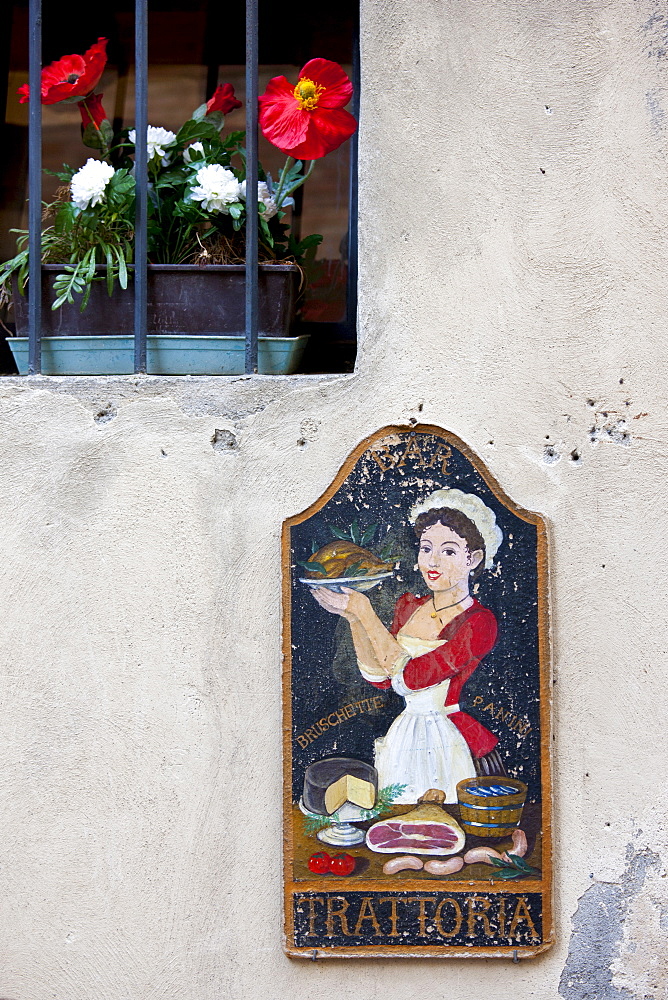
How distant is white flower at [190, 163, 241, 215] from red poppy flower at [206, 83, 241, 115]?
10.6 inches

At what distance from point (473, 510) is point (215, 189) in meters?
→ 1.02

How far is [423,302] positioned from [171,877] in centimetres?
150

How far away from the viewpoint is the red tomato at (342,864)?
2172 millimetres

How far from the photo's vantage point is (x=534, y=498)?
88.3 inches

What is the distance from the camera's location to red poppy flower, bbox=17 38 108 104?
2.45 meters

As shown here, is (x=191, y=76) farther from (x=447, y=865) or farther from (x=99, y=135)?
(x=447, y=865)

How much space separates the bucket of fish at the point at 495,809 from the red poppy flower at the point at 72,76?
2043mm

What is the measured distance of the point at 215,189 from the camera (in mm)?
2346

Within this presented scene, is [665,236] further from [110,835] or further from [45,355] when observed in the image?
[110,835]

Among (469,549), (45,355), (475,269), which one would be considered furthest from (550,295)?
(45,355)

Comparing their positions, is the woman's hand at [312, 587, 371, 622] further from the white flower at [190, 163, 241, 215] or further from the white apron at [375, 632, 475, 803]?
the white flower at [190, 163, 241, 215]

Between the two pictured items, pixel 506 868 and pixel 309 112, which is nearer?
pixel 506 868

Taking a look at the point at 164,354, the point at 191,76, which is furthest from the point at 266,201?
the point at 191,76

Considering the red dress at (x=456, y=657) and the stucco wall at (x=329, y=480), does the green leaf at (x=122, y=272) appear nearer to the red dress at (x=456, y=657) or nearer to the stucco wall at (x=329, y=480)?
the stucco wall at (x=329, y=480)
